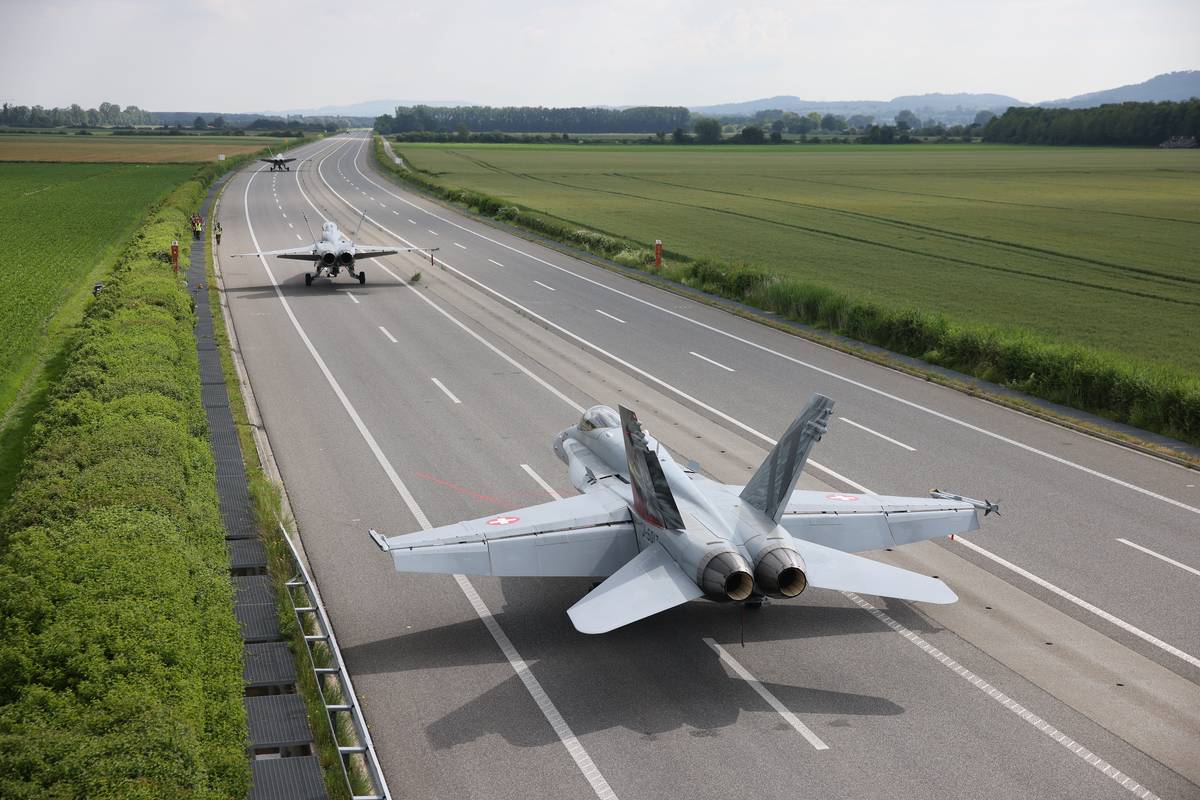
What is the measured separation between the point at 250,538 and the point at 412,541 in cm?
463

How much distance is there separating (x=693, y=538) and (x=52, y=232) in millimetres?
60492

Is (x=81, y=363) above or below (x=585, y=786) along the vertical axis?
above

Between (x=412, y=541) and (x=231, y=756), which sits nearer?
(x=231, y=756)

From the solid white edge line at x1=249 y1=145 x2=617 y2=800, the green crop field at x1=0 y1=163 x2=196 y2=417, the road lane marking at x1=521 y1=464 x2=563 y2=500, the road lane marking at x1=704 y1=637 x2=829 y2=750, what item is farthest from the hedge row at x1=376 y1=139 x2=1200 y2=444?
the green crop field at x1=0 y1=163 x2=196 y2=417

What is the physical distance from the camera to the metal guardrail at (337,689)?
11.3 meters

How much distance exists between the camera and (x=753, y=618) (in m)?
15.8

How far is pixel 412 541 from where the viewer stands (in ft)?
46.7

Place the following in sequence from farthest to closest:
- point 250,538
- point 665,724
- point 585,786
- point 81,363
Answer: point 81,363, point 250,538, point 665,724, point 585,786

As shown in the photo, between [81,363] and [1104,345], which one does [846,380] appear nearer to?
[1104,345]

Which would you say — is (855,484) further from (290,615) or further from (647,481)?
(290,615)

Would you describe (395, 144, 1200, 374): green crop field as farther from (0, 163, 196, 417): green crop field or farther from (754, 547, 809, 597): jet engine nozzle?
(0, 163, 196, 417): green crop field

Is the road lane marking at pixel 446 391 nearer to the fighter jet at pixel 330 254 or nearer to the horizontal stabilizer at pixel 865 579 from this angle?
the horizontal stabilizer at pixel 865 579

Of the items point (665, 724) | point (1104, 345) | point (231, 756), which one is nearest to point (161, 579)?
point (231, 756)

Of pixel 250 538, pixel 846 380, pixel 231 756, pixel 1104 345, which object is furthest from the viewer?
pixel 1104 345
